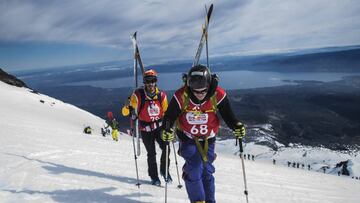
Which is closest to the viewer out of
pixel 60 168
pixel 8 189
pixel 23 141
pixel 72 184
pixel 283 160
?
pixel 8 189

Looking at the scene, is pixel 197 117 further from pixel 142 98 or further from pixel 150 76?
pixel 142 98

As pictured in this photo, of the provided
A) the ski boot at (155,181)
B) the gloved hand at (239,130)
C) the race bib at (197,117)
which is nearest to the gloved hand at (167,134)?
the race bib at (197,117)

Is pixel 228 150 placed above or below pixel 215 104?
below

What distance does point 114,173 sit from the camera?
33.1 ft

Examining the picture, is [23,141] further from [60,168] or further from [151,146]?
[151,146]

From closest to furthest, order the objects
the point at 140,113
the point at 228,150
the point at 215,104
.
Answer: the point at 215,104
the point at 140,113
the point at 228,150

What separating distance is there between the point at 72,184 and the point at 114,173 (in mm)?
2164

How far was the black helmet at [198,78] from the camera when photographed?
5715mm

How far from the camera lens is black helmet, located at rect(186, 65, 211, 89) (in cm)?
571

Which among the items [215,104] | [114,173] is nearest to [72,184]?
[114,173]

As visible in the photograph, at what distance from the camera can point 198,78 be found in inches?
225

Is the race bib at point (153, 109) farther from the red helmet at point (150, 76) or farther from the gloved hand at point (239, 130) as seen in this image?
the gloved hand at point (239, 130)

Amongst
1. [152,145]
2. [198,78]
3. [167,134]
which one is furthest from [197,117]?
[152,145]

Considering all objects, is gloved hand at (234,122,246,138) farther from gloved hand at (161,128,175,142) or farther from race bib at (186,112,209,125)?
gloved hand at (161,128,175,142)
